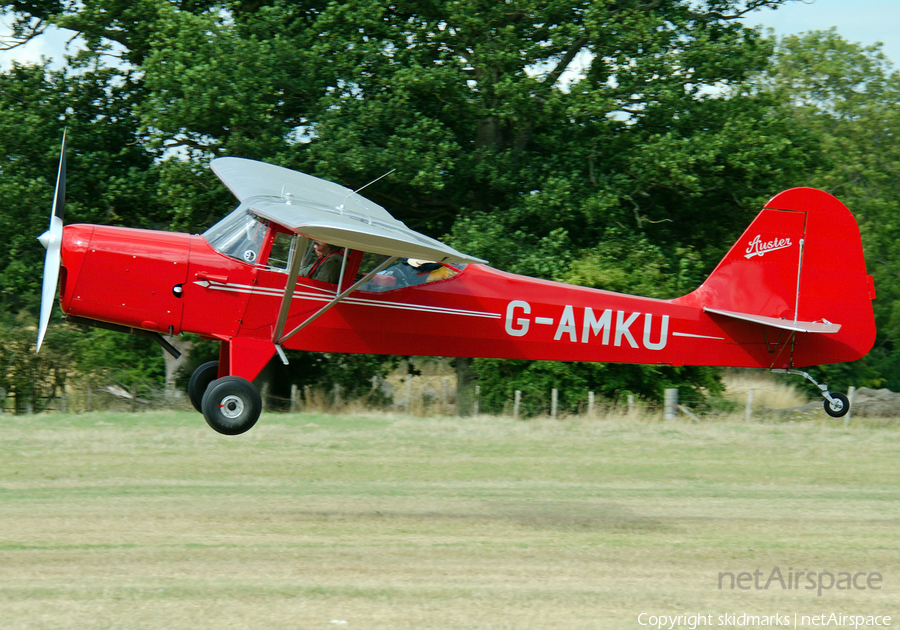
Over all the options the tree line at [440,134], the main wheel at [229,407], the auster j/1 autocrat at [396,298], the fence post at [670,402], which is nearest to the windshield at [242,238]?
the auster j/1 autocrat at [396,298]

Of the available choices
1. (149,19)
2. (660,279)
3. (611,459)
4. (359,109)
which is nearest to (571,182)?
(660,279)

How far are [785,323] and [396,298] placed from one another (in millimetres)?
4202

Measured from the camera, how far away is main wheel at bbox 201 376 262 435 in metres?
8.12

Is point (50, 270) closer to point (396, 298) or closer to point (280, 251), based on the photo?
point (280, 251)

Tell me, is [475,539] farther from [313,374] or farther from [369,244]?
[313,374]

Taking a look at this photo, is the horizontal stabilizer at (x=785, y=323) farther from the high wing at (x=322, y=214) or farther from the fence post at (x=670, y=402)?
the fence post at (x=670, y=402)

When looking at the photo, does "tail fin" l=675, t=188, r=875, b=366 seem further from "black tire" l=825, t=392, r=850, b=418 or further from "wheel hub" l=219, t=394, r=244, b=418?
"wheel hub" l=219, t=394, r=244, b=418

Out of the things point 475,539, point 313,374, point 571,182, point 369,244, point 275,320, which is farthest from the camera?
point 313,374

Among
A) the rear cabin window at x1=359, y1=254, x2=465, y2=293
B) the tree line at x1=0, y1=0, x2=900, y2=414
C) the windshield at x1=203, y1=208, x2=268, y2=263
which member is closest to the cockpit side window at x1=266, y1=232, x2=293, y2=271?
the windshield at x1=203, y1=208, x2=268, y2=263

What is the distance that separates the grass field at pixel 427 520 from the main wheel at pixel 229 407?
140 cm

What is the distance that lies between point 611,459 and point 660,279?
20.5ft

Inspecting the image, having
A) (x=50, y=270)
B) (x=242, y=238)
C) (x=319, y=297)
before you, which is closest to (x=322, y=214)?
(x=319, y=297)

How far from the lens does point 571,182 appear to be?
20781 mm

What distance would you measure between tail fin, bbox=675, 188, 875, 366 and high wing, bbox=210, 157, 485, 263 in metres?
3.71
